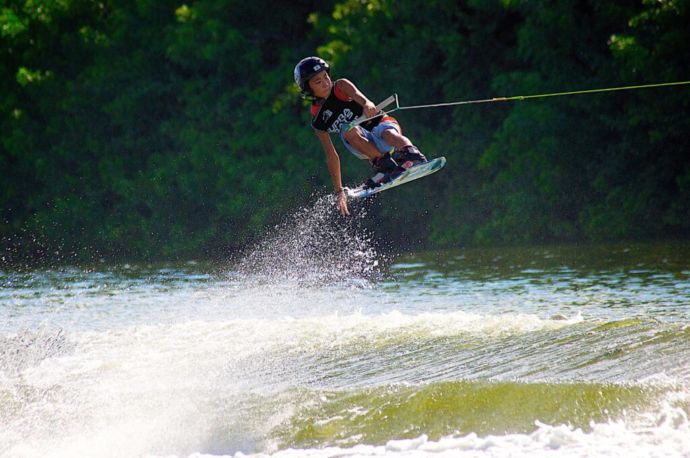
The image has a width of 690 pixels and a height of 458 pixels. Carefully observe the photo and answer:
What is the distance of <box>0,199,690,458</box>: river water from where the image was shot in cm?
643

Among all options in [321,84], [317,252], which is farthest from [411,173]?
[317,252]

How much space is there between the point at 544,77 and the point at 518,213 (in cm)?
269

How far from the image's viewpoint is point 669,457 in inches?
222

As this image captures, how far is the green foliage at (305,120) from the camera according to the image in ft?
64.2

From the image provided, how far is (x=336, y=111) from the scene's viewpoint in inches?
401

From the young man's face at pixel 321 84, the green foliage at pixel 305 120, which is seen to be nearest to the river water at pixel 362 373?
the young man's face at pixel 321 84

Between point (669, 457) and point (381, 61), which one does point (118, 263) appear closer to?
point (381, 61)

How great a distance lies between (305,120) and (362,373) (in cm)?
1760

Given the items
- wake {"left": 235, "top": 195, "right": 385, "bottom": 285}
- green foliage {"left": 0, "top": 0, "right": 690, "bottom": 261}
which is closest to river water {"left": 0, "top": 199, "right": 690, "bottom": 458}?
wake {"left": 235, "top": 195, "right": 385, "bottom": 285}

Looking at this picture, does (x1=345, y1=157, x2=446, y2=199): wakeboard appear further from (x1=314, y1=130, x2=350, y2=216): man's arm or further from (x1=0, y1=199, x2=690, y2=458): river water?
(x1=0, y1=199, x2=690, y2=458): river water

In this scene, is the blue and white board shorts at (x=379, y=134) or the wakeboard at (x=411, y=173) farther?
the blue and white board shorts at (x=379, y=134)

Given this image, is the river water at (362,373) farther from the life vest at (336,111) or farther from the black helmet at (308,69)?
the black helmet at (308,69)

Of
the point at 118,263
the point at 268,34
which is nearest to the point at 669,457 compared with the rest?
the point at 118,263

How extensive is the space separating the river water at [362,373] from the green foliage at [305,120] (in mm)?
6290
